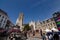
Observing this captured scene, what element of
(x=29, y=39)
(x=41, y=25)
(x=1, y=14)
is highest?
(x=1, y=14)

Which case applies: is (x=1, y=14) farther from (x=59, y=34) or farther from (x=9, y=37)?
(x=59, y=34)

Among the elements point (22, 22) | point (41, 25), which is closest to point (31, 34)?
point (41, 25)

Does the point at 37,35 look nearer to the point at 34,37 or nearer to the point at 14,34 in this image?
the point at 34,37

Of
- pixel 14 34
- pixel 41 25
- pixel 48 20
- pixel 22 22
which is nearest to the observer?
pixel 14 34

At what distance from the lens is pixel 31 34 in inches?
1809

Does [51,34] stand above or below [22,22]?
below

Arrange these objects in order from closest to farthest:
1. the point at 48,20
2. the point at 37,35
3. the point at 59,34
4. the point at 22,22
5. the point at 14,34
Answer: the point at 59,34
the point at 14,34
the point at 37,35
the point at 48,20
the point at 22,22

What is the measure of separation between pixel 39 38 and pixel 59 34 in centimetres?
1486

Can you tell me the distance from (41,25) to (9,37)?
44083 millimetres

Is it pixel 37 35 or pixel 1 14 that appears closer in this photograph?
pixel 37 35

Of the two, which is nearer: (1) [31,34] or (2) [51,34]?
(2) [51,34]

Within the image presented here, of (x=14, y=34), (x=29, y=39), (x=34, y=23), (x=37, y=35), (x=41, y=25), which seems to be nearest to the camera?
(x=14, y=34)

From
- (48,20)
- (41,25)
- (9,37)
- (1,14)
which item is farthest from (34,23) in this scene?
(9,37)

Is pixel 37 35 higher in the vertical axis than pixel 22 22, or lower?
lower
